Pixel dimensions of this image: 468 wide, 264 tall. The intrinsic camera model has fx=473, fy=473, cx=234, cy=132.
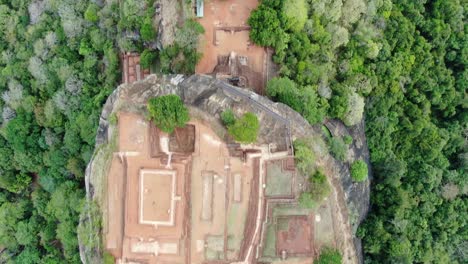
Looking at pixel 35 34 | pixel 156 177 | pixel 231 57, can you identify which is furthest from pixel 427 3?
pixel 35 34

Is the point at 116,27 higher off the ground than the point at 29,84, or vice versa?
the point at 116,27

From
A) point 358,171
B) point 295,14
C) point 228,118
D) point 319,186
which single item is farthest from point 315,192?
point 295,14

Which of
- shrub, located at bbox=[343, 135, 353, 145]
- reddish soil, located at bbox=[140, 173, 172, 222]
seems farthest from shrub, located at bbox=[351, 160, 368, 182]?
reddish soil, located at bbox=[140, 173, 172, 222]

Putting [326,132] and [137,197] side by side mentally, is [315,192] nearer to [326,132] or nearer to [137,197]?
[326,132]

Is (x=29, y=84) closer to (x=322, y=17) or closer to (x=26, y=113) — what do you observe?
(x=26, y=113)

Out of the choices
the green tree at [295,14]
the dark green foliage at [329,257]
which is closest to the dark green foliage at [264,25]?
the green tree at [295,14]
